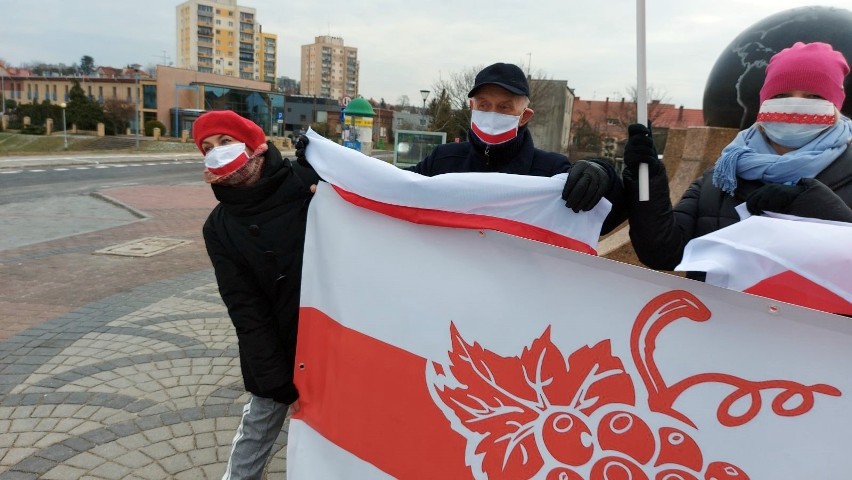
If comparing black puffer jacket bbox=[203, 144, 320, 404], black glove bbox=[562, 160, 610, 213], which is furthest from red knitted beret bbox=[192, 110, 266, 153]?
black glove bbox=[562, 160, 610, 213]

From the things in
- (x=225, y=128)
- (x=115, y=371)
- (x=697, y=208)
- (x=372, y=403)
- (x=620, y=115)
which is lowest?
(x=115, y=371)

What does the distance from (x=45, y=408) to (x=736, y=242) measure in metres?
4.20

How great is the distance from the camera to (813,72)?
1.75 meters

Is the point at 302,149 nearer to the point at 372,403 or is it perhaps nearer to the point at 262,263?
the point at 262,263

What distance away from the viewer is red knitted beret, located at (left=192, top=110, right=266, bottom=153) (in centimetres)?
236

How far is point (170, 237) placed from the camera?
1011 centimetres

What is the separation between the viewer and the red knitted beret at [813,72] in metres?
1.75

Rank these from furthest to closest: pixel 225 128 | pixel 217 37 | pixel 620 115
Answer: pixel 217 37, pixel 620 115, pixel 225 128

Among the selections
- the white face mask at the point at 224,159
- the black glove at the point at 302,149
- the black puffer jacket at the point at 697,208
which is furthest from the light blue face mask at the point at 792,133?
→ the white face mask at the point at 224,159

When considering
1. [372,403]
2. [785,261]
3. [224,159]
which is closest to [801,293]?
[785,261]

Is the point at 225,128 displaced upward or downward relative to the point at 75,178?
upward

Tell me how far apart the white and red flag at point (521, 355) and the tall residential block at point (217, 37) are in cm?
12379

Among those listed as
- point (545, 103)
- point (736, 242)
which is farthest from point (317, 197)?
point (545, 103)

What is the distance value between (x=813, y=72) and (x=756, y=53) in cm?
383
